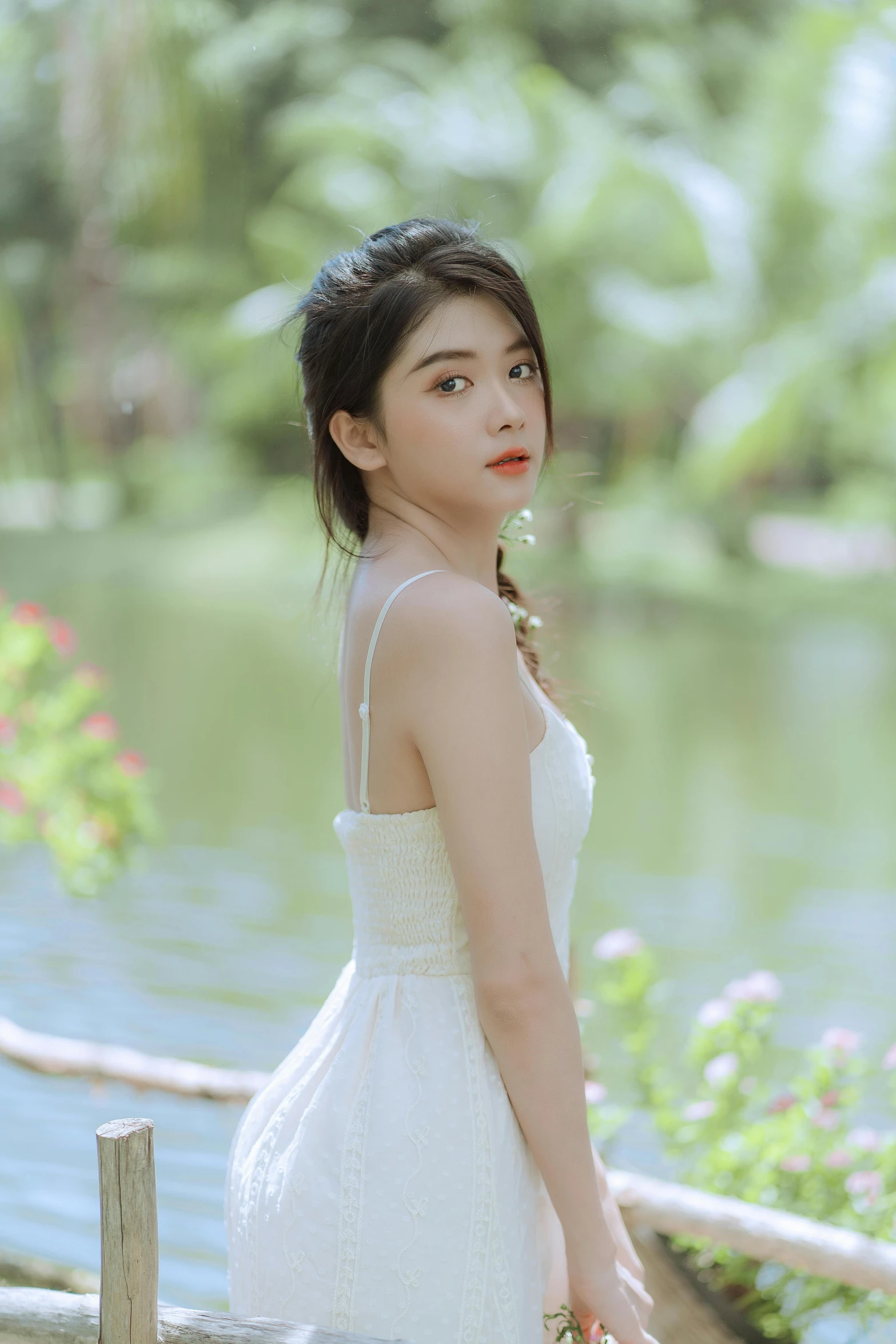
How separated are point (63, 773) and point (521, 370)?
2581 millimetres

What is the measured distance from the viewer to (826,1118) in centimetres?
179

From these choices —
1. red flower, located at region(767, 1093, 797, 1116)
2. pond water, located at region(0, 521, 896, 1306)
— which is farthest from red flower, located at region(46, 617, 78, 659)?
red flower, located at region(767, 1093, 797, 1116)

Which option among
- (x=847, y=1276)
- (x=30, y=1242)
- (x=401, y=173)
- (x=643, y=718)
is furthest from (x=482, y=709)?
(x=401, y=173)

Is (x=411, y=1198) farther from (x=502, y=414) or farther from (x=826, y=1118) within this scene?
(x=826, y=1118)

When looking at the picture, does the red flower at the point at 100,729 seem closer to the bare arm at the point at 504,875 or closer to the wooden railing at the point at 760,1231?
the wooden railing at the point at 760,1231

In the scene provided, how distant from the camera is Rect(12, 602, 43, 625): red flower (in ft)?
11.0

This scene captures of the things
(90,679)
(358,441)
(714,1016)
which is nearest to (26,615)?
(90,679)

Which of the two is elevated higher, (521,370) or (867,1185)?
(521,370)

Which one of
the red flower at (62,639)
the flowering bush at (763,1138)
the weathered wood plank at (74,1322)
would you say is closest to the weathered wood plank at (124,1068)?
the flowering bush at (763,1138)

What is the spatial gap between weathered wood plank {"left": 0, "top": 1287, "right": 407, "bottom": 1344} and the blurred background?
3.01 m

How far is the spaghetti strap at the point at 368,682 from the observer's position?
0.81 m

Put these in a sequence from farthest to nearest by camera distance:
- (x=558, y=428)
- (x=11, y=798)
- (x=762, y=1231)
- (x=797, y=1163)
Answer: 1. (x=558, y=428)
2. (x=11, y=798)
3. (x=797, y=1163)
4. (x=762, y=1231)

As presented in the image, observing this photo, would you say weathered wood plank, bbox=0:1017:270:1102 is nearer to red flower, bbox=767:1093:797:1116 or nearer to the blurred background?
red flower, bbox=767:1093:797:1116

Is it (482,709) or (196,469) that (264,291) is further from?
(482,709)
